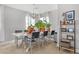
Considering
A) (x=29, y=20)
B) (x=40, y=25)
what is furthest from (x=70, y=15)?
(x=29, y=20)

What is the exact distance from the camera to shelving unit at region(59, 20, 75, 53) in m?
2.33

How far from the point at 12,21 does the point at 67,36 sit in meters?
0.97

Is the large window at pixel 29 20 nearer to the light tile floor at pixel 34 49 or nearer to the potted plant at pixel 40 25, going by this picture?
the potted plant at pixel 40 25

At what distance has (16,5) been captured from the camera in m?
2.37

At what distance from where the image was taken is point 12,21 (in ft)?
7.62

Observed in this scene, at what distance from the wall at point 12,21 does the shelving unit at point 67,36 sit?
0.68 metres

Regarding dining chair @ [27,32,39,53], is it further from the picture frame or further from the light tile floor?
the picture frame

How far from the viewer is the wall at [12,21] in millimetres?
2312

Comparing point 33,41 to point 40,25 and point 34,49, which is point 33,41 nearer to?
point 34,49

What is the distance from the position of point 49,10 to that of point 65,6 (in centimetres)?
28

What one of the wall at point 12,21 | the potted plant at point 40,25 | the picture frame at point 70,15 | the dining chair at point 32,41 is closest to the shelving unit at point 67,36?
the picture frame at point 70,15

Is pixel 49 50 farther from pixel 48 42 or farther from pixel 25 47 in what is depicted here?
pixel 25 47

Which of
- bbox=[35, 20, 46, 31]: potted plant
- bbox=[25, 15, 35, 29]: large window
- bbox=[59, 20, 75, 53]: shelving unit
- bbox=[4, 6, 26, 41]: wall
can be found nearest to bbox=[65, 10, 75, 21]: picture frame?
bbox=[59, 20, 75, 53]: shelving unit

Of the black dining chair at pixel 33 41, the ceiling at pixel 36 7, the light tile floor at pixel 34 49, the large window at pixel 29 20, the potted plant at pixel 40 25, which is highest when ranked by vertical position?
the ceiling at pixel 36 7
